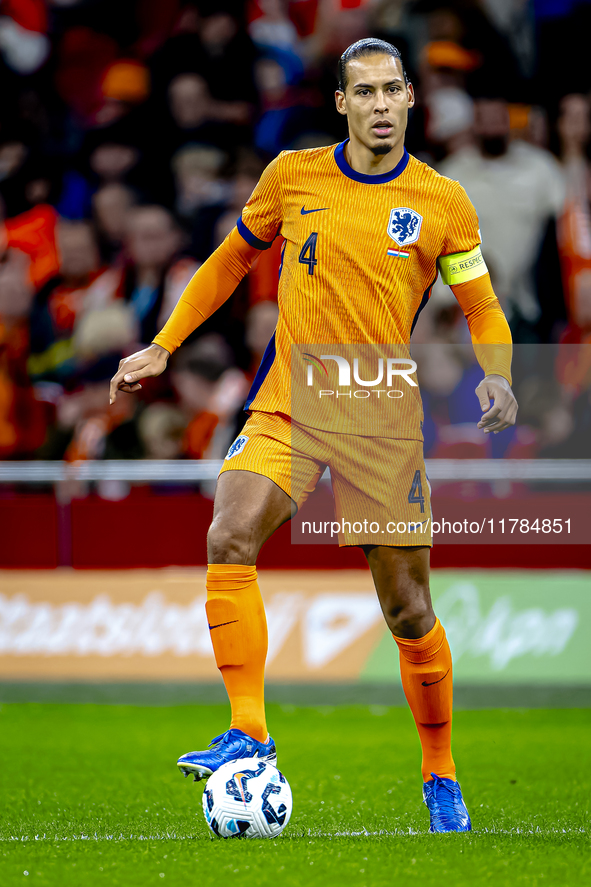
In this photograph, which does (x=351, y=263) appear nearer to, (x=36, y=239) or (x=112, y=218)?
(x=112, y=218)

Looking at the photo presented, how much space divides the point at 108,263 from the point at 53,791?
4934mm

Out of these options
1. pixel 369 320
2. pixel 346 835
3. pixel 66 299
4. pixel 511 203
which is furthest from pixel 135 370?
pixel 66 299

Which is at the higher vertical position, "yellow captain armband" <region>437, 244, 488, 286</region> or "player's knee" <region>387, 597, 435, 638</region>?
"yellow captain armband" <region>437, 244, 488, 286</region>

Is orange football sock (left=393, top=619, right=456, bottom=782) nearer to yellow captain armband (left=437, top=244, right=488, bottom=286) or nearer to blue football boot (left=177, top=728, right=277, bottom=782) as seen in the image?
blue football boot (left=177, top=728, right=277, bottom=782)

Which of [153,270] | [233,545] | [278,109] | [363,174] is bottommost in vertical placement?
[153,270]

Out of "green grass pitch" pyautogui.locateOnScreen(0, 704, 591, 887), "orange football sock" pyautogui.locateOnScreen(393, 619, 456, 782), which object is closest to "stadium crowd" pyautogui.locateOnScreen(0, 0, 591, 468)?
"green grass pitch" pyautogui.locateOnScreen(0, 704, 591, 887)

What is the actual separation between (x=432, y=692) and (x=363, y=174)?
65.6 inches

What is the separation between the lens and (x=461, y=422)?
6898 millimetres

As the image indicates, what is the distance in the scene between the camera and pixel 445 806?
3535mm

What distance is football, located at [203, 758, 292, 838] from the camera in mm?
3105

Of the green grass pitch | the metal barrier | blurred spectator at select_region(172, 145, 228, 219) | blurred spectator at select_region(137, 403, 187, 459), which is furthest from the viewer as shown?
blurred spectator at select_region(172, 145, 228, 219)

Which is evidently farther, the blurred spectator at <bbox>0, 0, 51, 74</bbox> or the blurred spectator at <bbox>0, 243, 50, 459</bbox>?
the blurred spectator at <bbox>0, 0, 51, 74</bbox>

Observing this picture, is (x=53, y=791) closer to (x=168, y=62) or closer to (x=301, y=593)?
(x=301, y=593)

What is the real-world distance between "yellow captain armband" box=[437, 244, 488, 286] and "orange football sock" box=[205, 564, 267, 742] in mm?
1144
